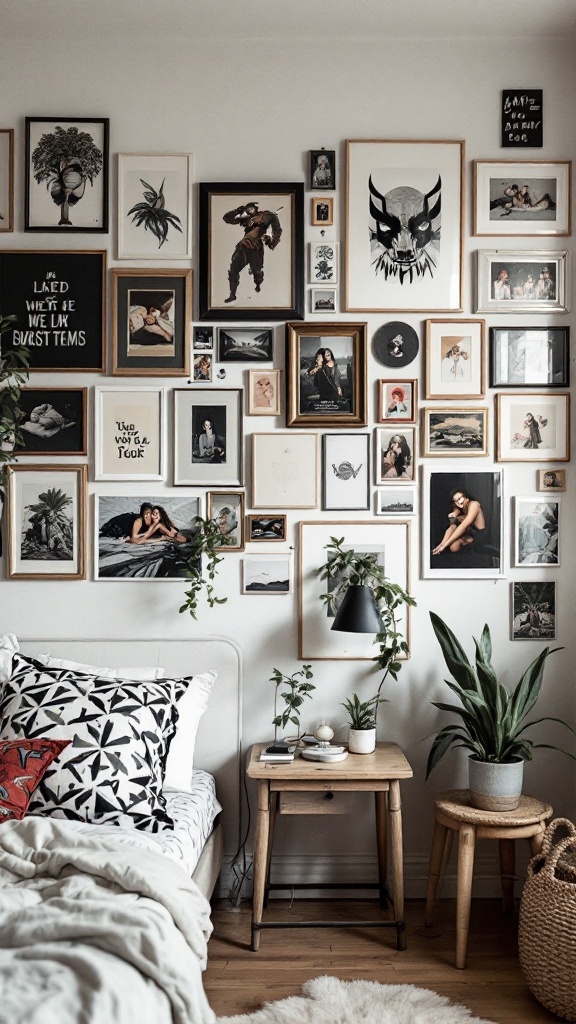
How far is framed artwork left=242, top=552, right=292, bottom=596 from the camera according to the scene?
3.02 m

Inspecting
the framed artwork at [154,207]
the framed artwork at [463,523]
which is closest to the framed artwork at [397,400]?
the framed artwork at [463,523]

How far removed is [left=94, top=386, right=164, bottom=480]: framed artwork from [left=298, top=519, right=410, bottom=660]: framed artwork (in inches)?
25.0

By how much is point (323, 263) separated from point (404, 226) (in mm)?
340

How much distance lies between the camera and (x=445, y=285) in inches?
120

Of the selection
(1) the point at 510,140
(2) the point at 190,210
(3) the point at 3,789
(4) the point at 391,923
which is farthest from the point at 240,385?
(4) the point at 391,923

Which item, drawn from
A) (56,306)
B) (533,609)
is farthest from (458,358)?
(56,306)

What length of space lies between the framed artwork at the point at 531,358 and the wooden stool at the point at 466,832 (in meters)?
1.53

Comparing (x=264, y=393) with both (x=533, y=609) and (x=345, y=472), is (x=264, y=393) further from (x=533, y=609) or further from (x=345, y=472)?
(x=533, y=609)

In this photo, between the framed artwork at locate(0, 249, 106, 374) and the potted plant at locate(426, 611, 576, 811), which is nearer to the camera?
the potted plant at locate(426, 611, 576, 811)

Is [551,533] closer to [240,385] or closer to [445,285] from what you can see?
[445,285]

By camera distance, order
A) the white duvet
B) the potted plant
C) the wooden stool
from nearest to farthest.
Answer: the white duvet, the wooden stool, the potted plant

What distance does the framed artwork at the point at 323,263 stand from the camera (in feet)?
9.97

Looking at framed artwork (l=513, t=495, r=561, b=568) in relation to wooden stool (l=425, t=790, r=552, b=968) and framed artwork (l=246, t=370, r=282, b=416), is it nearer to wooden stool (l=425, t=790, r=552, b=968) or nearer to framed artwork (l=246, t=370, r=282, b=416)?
wooden stool (l=425, t=790, r=552, b=968)

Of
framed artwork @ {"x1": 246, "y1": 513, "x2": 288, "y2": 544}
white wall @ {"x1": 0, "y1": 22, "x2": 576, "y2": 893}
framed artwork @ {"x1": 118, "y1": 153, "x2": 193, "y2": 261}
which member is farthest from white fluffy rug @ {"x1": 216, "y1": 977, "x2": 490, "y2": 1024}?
framed artwork @ {"x1": 118, "y1": 153, "x2": 193, "y2": 261}
